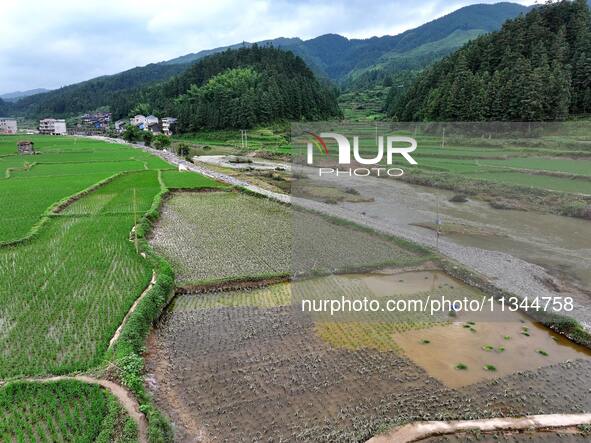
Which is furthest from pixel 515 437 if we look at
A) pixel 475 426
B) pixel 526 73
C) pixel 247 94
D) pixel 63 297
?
pixel 247 94

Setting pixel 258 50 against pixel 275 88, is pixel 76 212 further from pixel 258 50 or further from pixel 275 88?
pixel 258 50

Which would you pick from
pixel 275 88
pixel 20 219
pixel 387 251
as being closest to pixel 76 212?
pixel 20 219

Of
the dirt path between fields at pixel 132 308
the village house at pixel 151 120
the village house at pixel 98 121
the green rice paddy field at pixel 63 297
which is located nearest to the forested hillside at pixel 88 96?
the village house at pixel 98 121

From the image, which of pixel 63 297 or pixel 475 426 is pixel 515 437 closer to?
pixel 475 426

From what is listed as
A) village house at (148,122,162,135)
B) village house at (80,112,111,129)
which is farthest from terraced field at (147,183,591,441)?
village house at (80,112,111,129)

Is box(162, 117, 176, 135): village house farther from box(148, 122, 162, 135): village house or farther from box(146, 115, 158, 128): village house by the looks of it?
box(146, 115, 158, 128): village house
